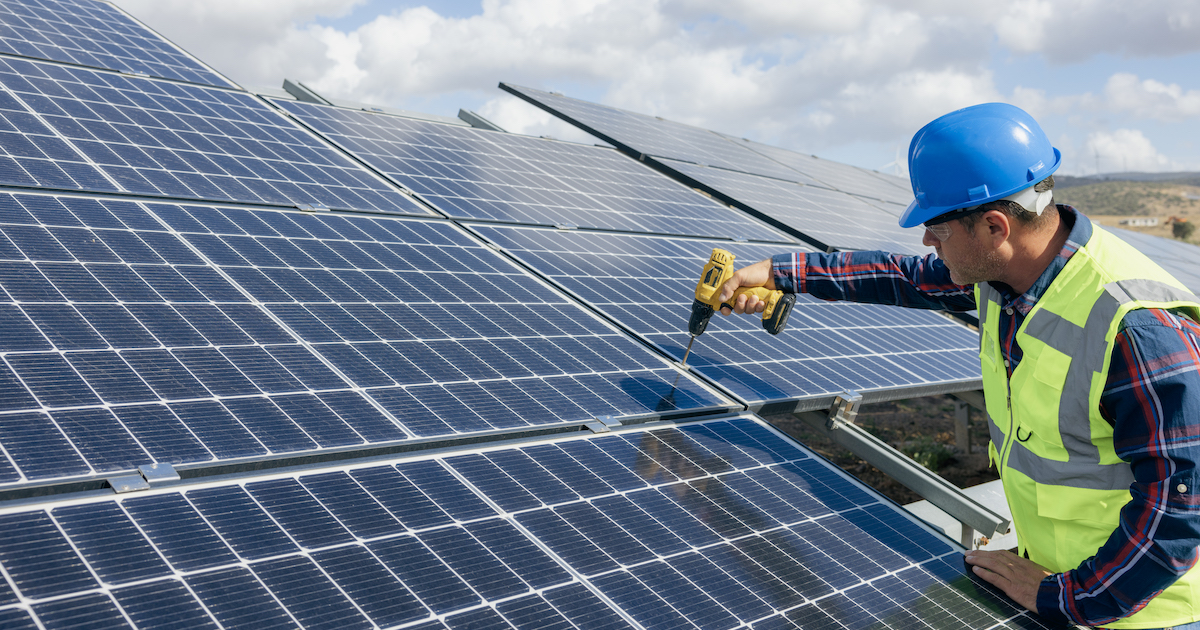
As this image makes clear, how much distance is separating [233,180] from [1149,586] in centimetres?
795

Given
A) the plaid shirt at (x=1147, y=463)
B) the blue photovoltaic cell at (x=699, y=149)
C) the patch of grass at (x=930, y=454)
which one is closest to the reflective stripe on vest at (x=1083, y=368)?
the plaid shirt at (x=1147, y=463)

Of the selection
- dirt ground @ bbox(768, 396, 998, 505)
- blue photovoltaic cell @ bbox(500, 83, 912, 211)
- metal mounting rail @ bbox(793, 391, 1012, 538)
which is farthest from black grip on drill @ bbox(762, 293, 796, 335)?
blue photovoltaic cell @ bbox(500, 83, 912, 211)

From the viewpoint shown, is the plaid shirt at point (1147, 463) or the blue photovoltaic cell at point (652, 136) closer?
the plaid shirt at point (1147, 463)

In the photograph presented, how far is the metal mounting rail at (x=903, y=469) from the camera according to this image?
5.89 m

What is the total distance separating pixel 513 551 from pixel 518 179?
838 cm

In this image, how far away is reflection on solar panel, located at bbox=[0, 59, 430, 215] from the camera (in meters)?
7.62

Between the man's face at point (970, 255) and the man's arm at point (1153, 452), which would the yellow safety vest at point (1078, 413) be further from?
the man's face at point (970, 255)

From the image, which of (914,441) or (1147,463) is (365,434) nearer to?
(1147,463)

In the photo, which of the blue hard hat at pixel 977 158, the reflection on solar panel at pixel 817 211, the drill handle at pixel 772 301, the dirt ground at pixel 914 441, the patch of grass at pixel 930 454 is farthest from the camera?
the patch of grass at pixel 930 454

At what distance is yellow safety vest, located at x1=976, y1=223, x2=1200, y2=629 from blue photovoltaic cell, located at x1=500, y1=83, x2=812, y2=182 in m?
12.0

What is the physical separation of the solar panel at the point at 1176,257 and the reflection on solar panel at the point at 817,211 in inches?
232

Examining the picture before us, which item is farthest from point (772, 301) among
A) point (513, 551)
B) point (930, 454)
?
point (930, 454)

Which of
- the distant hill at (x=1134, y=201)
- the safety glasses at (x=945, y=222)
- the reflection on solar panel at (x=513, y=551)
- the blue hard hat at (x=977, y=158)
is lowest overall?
the reflection on solar panel at (x=513, y=551)

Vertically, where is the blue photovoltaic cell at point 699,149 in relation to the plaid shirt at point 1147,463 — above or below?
above
